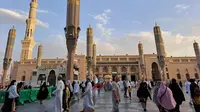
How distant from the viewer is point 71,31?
42.6 ft

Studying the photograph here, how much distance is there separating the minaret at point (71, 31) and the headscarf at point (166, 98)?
9.10m

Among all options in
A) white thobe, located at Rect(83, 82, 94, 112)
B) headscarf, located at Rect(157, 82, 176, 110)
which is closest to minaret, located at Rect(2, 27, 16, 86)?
white thobe, located at Rect(83, 82, 94, 112)

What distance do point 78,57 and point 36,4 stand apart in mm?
30139

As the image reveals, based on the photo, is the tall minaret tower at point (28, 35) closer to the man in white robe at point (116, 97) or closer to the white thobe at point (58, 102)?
the white thobe at point (58, 102)

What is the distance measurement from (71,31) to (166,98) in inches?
426

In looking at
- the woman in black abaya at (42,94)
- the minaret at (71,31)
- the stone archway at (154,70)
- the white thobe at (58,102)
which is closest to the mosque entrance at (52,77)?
the minaret at (71,31)

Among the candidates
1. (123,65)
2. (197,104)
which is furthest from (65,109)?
(123,65)

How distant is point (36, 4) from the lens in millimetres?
55281

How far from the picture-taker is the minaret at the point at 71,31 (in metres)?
12.4

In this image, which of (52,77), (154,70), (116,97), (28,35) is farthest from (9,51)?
(154,70)

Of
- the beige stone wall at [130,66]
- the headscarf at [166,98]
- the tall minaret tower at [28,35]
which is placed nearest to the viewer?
the headscarf at [166,98]

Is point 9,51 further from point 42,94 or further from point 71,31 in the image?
point 42,94

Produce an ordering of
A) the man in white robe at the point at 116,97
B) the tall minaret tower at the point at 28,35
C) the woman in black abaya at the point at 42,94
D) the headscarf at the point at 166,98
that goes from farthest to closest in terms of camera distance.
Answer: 1. the tall minaret tower at the point at 28,35
2. the woman in black abaya at the point at 42,94
3. the man in white robe at the point at 116,97
4. the headscarf at the point at 166,98

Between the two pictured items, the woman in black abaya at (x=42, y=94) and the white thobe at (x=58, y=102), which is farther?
the woman in black abaya at (x=42, y=94)
